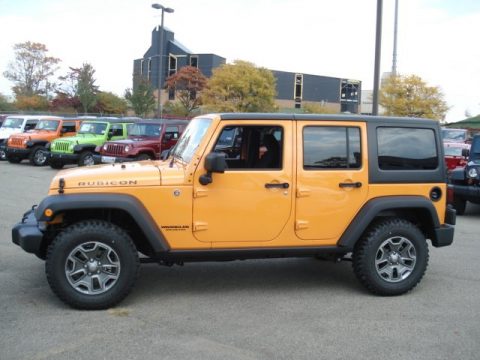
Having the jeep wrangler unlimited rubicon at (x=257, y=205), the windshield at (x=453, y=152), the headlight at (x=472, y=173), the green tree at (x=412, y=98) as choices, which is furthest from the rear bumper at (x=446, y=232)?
the green tree at (x=412, y=98)

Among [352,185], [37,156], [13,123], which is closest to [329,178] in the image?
[352,185]

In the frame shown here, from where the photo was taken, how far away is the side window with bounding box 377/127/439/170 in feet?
18.4

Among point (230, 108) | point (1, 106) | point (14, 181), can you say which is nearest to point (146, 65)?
point (1, 106)

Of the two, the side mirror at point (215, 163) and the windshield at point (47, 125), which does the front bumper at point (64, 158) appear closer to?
the windshield at point (47, 125)

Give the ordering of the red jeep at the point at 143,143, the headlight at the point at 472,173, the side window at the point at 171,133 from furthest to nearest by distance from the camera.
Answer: the side window at the point at 171,133 → the red jeep at the point at 143,143 → the headlight at the point at 472,173

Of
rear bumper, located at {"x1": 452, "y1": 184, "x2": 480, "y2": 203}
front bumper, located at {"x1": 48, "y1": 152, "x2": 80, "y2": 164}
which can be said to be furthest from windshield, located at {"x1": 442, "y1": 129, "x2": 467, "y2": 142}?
front bumper, located at {"x1": 48, "y1": 152, "x2": 80, "y2": 164}

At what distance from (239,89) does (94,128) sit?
83.2ft

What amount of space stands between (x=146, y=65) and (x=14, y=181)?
59.6m

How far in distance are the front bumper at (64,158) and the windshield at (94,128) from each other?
1458 millimetres

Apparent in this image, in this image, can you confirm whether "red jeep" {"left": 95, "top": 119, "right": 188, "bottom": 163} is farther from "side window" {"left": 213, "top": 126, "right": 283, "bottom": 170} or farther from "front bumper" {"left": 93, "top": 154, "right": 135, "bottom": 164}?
"side window" {"left": 213, "top": 126, "right": 283, "bottom": 170}

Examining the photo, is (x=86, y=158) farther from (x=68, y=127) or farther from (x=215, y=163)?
(x=215, y=163)

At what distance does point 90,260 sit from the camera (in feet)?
16.1

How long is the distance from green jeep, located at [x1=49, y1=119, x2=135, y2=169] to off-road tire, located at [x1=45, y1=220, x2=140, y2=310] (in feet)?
45.9

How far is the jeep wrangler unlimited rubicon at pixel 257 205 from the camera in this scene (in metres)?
4.91
